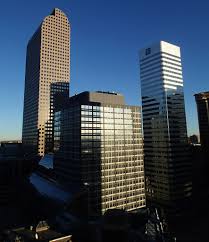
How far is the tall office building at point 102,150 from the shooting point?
103m

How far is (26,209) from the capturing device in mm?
95500

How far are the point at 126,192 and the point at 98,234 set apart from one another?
73724 mm

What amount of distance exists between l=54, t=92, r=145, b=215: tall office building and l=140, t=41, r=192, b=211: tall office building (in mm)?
20181

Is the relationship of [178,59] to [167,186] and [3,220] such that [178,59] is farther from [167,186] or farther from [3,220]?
[3,220]

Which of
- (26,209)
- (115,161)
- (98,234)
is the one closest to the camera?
(98,234)

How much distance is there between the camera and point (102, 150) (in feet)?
357

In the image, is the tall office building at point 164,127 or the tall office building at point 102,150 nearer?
the tall office building at point 102,150

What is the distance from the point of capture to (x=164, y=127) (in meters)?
142

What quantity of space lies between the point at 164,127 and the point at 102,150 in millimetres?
49796

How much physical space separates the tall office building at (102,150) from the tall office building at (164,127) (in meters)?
20.2

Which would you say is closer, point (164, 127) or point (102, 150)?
point (102, 150)

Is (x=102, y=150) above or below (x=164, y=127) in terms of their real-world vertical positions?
below

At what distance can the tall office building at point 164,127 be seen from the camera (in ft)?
431

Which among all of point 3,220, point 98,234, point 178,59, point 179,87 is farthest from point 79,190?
point 178,59
